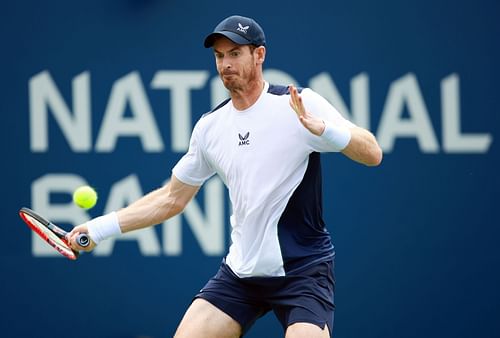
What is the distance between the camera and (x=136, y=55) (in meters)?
6.05

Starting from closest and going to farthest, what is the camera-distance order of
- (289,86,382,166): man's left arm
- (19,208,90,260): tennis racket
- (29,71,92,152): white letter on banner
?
(289,86,382,166): man's left arm, (19,208,90,260): tennis racket, (29,71,92,152): white letter on banner

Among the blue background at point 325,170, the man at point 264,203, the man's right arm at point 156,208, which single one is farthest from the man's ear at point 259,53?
the blue background at point 325,170

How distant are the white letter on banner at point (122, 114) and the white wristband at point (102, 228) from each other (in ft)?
4.74

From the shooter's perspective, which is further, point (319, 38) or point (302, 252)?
point (319, 38)

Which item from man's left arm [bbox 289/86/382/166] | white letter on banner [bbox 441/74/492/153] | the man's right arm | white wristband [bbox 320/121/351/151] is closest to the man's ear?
man's left arm [bbox 289/86/382/166]

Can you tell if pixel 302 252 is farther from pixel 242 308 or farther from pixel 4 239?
pixel 4 239

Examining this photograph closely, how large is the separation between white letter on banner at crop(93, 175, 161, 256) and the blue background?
0.04 meters

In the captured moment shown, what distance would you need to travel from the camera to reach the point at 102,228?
4.63 metres

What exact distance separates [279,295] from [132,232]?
1.84 m

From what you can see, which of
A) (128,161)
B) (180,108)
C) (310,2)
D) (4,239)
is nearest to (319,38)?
(310,2)

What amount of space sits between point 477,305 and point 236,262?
7.42ft

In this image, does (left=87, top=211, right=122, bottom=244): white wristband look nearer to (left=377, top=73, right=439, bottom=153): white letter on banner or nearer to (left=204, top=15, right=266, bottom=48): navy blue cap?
(left=204, top=15, right=266, bottom=48): navy blue cap

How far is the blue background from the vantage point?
19.8ft

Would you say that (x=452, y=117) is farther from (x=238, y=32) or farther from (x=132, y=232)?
(x=238, y=32)
